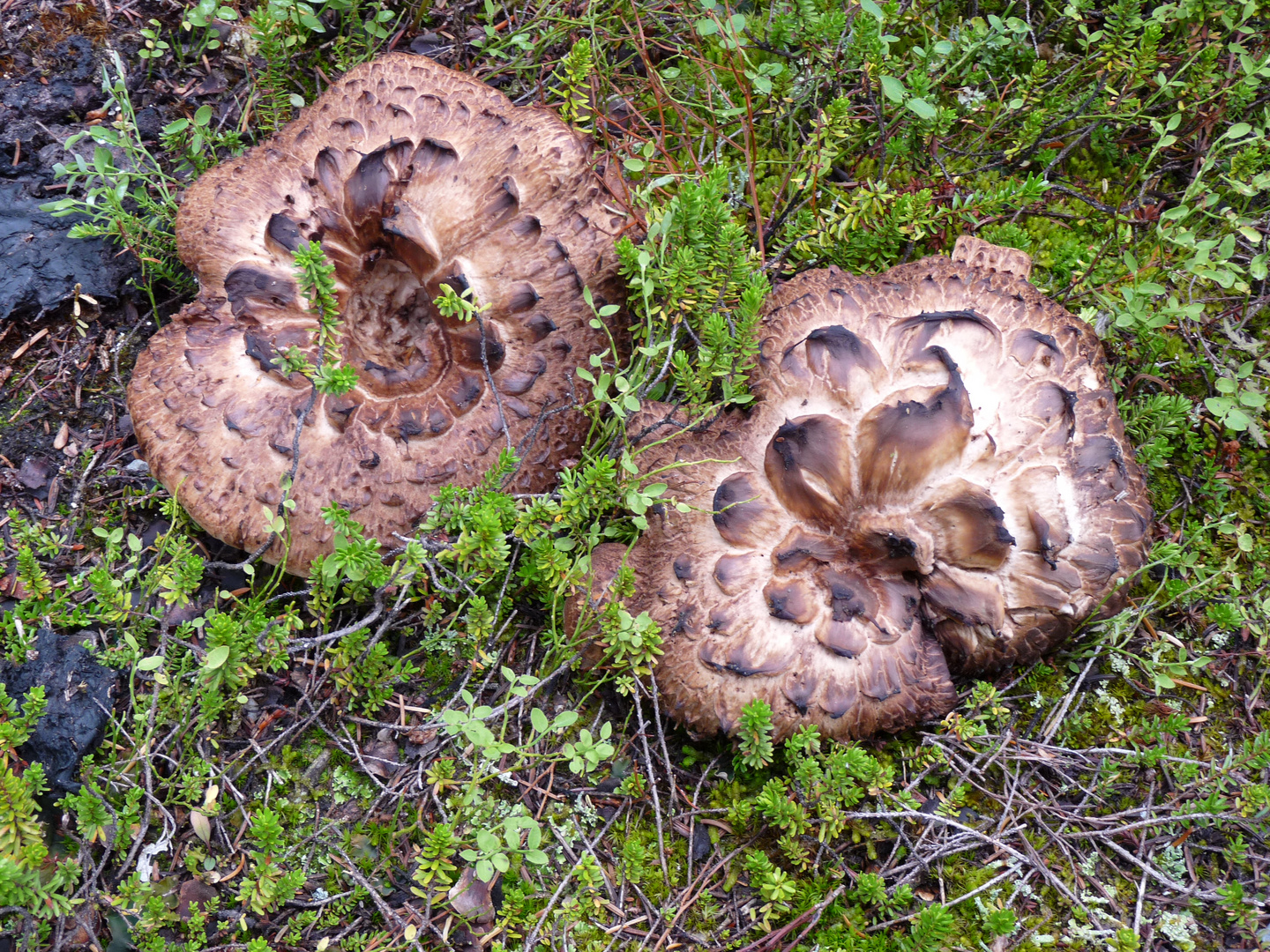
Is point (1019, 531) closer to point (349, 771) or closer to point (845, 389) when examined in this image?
point (845, 389)

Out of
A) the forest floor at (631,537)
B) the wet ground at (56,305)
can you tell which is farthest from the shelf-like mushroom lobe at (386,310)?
the wet ground at (56,305)

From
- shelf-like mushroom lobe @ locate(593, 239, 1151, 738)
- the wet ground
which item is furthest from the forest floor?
shelf-like mushroom lobe @ locate(593, 239, 1151, 738)

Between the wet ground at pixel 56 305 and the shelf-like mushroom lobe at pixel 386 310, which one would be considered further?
the wet ground at pixel 56 305

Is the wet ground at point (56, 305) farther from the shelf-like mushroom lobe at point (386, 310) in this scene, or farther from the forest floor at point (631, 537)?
the shelf-like mushroom lobe at point (386, 310)

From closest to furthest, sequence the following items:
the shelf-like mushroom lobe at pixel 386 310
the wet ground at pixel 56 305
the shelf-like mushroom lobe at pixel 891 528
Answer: the shelf-like mushroom lobe at pixel 891 528 → the shelf-like mushroom lobe at pixel 386 310 → the wet ground at pixel 56 305

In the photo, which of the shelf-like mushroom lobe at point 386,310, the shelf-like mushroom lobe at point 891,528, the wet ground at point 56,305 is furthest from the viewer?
the wet ground at point 56,305

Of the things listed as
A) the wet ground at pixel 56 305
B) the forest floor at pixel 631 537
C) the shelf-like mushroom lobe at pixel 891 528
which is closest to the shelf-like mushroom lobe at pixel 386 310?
the forest floor at pixel 631 537

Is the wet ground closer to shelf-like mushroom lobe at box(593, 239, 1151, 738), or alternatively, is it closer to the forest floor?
the forest floor
